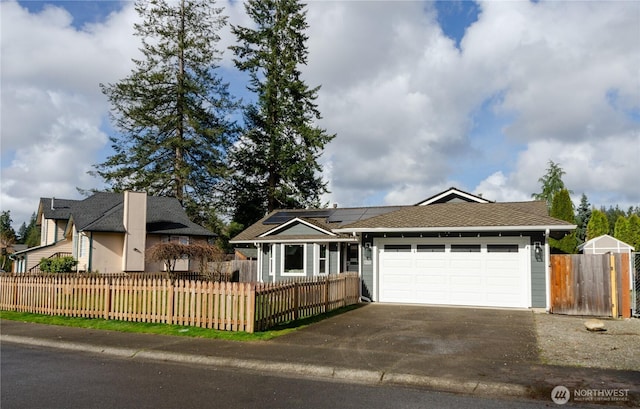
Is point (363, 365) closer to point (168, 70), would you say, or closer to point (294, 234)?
point (294, 234)

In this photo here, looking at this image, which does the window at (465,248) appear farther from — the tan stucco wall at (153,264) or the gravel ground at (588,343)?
the tan stucco wall at (153,264)

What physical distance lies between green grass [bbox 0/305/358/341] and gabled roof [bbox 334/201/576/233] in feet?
15.6

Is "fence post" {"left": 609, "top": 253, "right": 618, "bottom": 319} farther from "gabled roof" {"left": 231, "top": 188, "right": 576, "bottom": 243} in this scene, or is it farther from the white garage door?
the white garage door

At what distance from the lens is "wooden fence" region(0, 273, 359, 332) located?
12477mm

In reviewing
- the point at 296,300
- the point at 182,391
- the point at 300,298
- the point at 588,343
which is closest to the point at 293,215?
the point at 300,298

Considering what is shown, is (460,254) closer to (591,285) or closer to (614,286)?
(591,285)

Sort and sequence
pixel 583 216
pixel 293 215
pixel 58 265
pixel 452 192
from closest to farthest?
pixel 452 192 < pixel 58 265 < pixel 293 215 < pixel 583 216

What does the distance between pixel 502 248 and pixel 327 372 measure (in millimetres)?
11507

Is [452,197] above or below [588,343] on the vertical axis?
above

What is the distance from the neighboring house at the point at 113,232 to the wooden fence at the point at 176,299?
429 inches

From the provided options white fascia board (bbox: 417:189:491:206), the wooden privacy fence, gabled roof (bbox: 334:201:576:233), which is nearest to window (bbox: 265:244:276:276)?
gabled roof (bbox: 334:201:576:233)

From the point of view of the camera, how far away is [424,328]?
43.3ft

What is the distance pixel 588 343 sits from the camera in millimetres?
11086

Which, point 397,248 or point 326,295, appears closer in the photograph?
point 326,295
